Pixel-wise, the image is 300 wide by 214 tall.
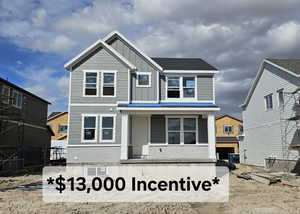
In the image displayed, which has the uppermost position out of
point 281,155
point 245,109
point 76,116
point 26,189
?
point 245,109

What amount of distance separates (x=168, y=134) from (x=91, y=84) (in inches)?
219

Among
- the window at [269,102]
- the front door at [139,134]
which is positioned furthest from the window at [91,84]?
Result: the window at [269,102]

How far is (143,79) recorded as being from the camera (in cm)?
1577

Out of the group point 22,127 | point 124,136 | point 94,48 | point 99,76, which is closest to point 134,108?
point 124,136

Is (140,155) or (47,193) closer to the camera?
(47,193)

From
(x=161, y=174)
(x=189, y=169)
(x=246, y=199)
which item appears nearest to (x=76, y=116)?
(x=161, y=174)

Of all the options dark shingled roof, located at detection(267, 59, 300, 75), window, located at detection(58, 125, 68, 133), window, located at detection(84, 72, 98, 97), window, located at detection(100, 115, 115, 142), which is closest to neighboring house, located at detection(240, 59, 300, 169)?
dark shingled roof, located at detection(267, 59, 300, 75)

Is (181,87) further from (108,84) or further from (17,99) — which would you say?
(17,99)

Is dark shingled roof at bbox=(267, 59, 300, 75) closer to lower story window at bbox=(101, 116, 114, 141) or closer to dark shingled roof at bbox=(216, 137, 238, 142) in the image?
lower story window at bbox=(101, 116, 114, 141)

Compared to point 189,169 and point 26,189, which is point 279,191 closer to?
point 189,169

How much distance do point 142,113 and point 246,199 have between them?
7.33 metres

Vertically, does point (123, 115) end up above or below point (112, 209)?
above

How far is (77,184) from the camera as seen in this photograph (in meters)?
12.1

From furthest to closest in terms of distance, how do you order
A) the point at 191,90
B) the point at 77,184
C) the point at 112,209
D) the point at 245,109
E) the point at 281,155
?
1. the point at 245,109
2. the point at 281,155
3. the point at 191,90
4. the point at 77,184
5. the point at 112,209
